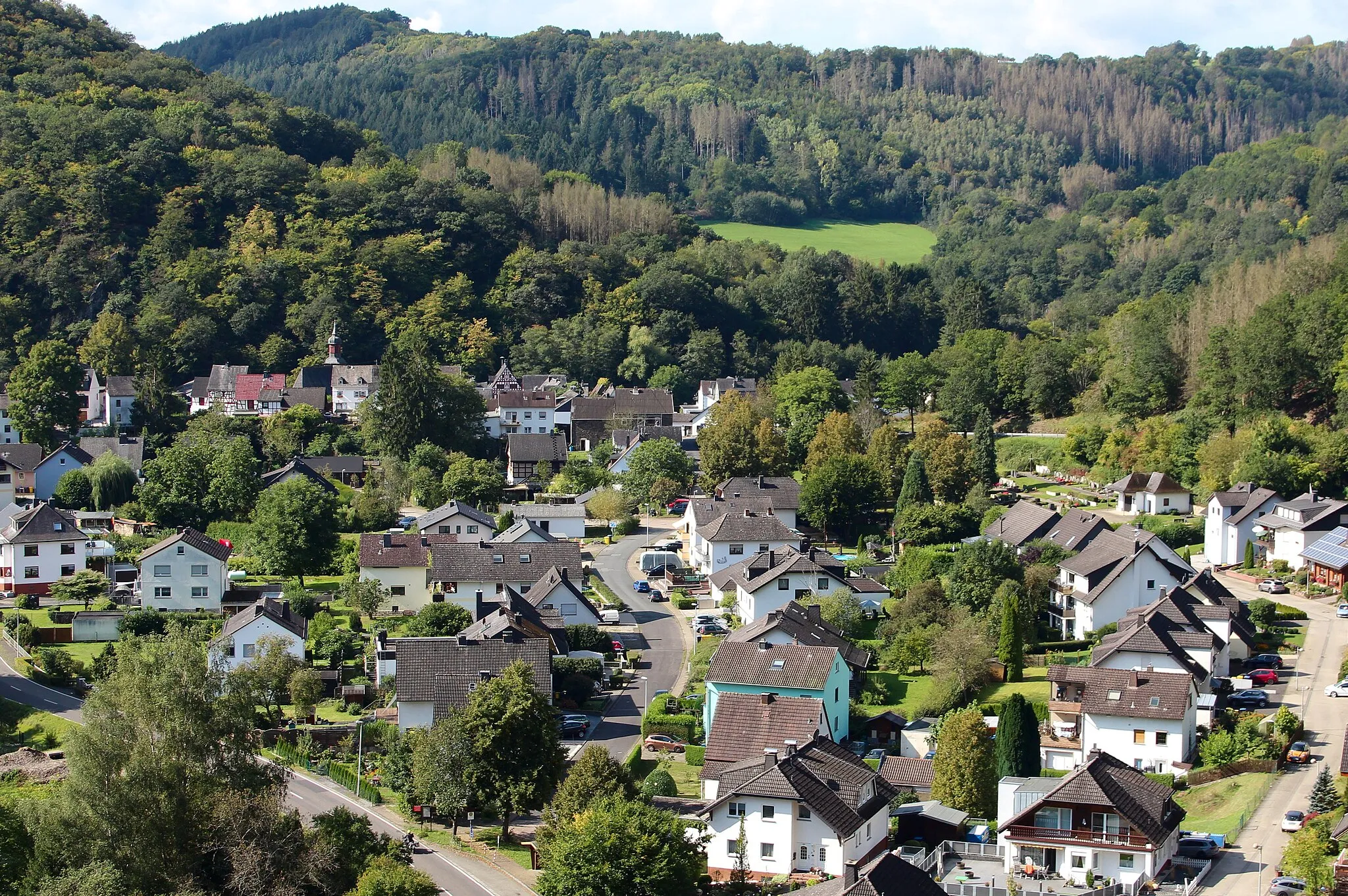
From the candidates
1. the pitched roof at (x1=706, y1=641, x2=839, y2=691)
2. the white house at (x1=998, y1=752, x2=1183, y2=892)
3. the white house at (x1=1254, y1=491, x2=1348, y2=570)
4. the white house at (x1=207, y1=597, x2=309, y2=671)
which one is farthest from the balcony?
the white house at (x1=1254, y1=491, x2=1348, y2=570)

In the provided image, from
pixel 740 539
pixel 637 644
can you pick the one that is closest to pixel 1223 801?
pixel 637 644

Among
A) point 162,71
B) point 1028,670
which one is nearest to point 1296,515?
point 1028,670

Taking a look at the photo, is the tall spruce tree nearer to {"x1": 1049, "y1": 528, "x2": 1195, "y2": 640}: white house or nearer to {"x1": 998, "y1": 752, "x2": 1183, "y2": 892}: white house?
{"x1": 1049, "y1": 528, "x2": 1195, "y2": 640}: white house

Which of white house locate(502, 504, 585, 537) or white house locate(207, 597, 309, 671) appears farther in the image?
white house locate(502, 504, 585, 537)

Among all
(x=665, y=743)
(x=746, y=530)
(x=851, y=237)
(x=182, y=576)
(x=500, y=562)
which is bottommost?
(x=665, y=743)

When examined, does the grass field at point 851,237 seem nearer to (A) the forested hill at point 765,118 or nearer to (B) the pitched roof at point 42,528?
(A) the forested hill at point 765,118

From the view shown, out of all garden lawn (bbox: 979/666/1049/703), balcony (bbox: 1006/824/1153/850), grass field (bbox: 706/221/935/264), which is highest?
grass field (bbox: 706/221/935/264)

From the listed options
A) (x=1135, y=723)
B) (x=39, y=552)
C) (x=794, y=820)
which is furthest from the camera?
(x=39, y=552)

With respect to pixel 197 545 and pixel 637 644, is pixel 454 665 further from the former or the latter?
pixel 197 545
